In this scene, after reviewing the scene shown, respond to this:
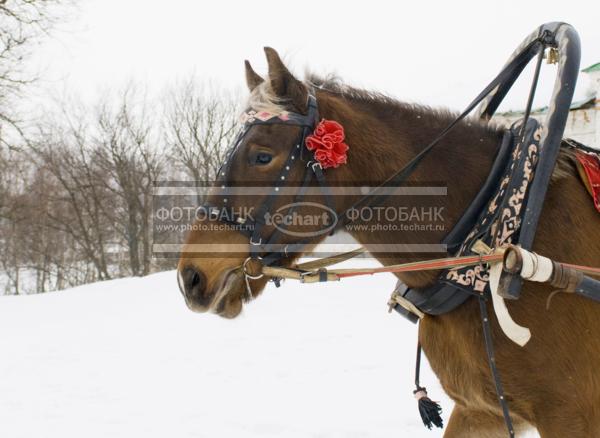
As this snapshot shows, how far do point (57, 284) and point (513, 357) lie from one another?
32893mm

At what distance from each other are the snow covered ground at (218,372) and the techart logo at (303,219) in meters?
0.61

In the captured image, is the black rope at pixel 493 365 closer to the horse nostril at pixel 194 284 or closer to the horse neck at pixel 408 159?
the horse neck at pixel 408 159

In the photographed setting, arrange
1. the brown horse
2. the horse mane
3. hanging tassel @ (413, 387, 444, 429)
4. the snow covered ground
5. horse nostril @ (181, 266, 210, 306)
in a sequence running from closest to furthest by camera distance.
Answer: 1. the brown horse
2. horse nostril @ (181, 266, 210, 306)
3. the horse mane
4. hanging tassel @ (413, 387, 444, 429)
5. the snow covered ground

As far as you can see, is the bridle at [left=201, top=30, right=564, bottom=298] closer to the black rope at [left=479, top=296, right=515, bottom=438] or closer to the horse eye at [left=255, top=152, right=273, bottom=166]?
the horse eye at [left=255, top=152, right=273, bottom=166]

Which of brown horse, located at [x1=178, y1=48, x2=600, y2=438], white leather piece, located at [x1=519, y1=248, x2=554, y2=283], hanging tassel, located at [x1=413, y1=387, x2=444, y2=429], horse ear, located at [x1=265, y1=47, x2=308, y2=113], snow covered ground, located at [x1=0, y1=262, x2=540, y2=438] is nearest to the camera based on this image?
white leather piece, located at [x1=519, y1=248, x2=554, y2=283]

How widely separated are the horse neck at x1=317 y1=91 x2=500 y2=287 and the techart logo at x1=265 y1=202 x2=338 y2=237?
8 cm

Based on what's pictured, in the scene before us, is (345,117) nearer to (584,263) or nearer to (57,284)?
(584,263)

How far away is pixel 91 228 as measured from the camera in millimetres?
30047

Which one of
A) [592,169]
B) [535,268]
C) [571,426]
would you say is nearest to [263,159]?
[535,268]

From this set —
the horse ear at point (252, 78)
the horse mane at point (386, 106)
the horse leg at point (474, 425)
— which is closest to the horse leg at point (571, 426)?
the horse leg at point (474, 425)

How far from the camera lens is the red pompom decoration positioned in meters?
2.06

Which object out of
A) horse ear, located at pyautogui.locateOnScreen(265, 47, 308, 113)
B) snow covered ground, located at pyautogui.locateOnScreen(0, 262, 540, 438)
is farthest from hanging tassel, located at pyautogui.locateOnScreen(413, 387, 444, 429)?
horse ear, located at pyautogui.locateOnScreen(265, 47, 308, 113)

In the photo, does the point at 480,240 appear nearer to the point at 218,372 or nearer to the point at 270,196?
the point at 270,196

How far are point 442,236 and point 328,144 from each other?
2.10 feet
